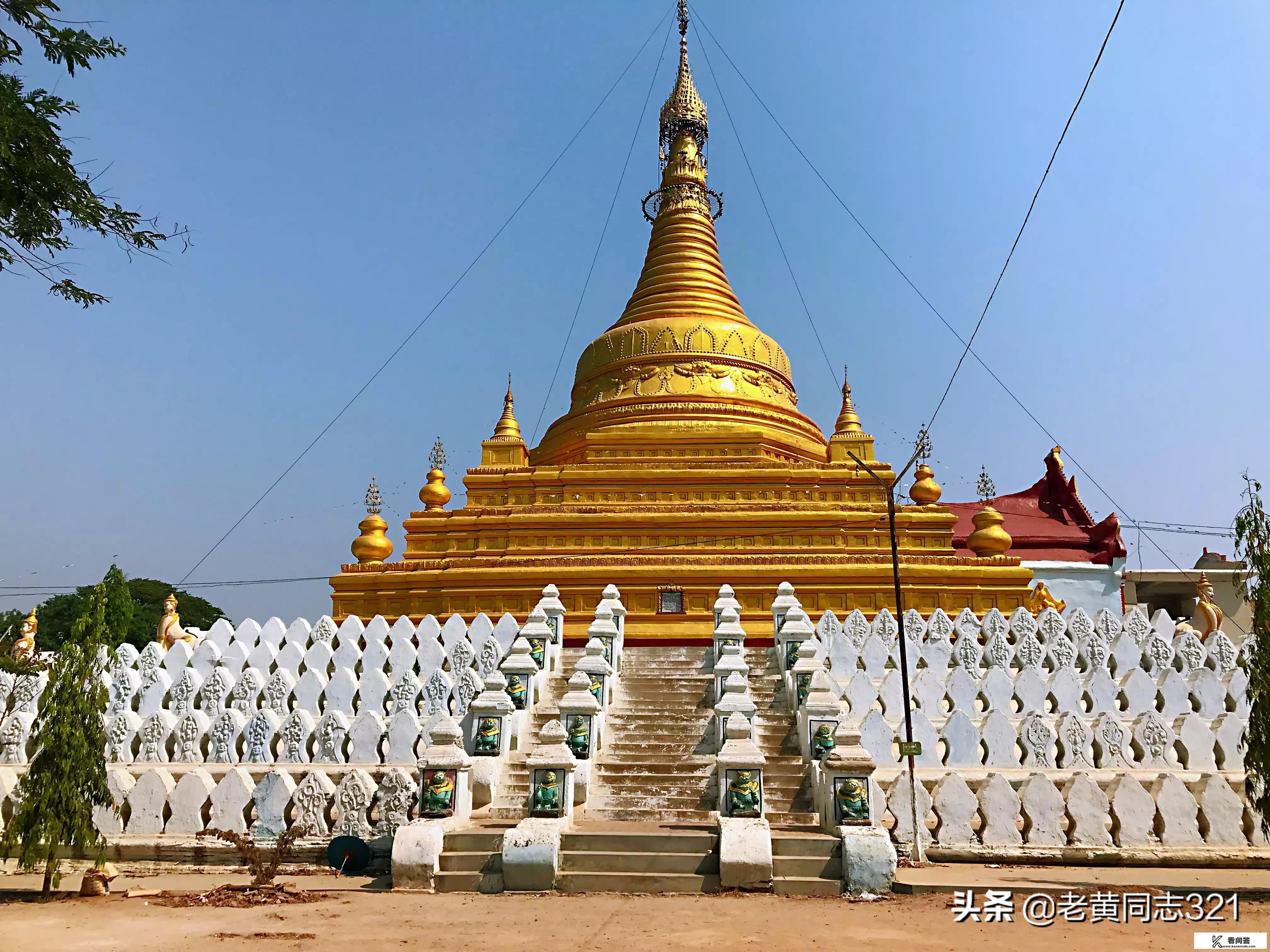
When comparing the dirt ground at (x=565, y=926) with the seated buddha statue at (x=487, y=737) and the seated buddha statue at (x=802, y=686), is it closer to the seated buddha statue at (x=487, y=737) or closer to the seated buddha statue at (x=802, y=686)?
the seated buddha statue at (x=487, y=737)

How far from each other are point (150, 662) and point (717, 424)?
49.0 feet

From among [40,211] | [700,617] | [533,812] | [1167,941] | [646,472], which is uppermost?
[646,472]

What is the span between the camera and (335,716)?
504 inches

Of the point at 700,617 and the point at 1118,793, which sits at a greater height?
the point at 700,617

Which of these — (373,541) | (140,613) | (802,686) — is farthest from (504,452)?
(140,613)

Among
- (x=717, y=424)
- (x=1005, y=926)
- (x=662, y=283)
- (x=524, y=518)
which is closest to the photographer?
(x=1005, y=926)

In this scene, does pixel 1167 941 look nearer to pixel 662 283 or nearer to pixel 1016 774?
pixel 1016 774

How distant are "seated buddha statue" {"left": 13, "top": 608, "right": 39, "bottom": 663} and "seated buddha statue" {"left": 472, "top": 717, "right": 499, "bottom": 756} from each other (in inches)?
445

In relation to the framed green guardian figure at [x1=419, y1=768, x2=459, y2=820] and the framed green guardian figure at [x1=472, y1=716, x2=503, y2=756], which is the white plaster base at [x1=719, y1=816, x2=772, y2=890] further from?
the framed green guardian figure at [x1=472, y1=716, x2=503, y2=756]

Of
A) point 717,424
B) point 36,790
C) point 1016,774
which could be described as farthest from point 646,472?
point 36,790

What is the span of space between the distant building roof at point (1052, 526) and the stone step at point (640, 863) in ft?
72.8

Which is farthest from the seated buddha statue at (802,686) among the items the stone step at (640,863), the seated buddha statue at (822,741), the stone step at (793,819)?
the stone step at (640,863)

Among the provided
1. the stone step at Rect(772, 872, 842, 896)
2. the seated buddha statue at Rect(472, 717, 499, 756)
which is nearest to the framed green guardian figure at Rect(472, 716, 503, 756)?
the seated buddha statue at Rect(472, 717, 499, 756)

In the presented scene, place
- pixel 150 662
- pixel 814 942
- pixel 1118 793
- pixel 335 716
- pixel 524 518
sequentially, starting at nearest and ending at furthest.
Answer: pixel 814 942, pixel 1118 793, pixel 335 716, pixel 150 662, pixel 524 518
